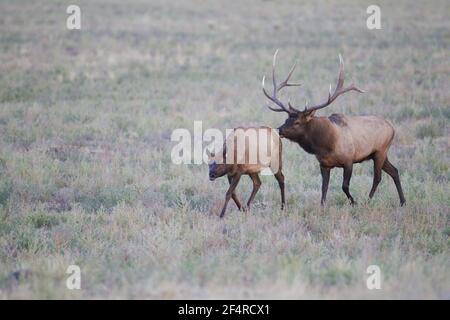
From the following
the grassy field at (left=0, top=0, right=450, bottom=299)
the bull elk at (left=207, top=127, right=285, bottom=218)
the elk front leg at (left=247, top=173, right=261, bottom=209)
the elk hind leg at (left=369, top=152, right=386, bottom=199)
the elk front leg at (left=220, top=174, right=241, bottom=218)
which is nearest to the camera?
the grassy field at (left=0, top=0, right=450, bottom=299)

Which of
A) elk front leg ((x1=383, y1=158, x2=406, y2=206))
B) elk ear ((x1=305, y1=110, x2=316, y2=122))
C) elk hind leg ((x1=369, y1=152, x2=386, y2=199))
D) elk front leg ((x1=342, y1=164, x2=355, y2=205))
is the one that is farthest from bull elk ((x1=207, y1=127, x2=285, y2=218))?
elk front leg ((x1=383, y1=158, x2=406, y2=206))

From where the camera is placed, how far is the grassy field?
280 inches

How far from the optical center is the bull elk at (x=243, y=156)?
9883mm

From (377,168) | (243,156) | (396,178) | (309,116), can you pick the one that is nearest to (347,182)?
(377,168)

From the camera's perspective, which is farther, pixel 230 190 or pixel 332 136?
pixel 332 136

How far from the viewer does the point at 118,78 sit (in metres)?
20.9

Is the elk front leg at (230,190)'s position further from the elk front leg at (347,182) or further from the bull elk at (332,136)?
the elk front leg at (347,182)

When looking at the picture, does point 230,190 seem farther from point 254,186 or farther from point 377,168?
point 377,168

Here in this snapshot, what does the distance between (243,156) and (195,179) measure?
182 centimetres

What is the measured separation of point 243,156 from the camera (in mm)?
9922

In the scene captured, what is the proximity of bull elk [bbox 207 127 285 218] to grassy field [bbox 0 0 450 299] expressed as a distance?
49cm

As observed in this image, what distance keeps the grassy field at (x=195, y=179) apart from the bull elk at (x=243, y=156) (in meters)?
0.49

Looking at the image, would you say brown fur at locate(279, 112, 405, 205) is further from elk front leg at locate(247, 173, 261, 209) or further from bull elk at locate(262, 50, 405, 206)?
elk front leg at locate(247, 173, 261, 209)
